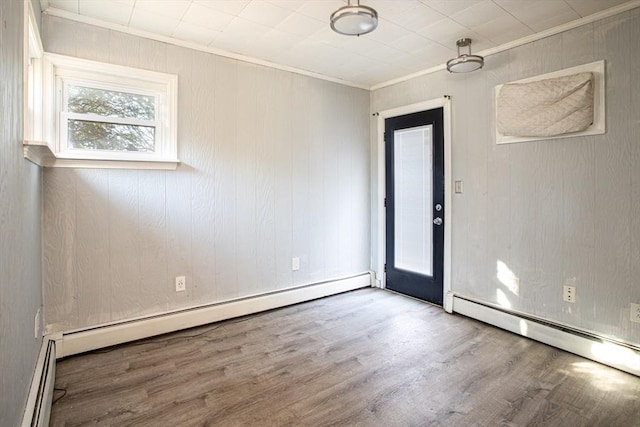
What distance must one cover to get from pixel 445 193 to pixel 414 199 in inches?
16.0

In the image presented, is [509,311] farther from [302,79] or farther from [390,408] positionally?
[302,79]

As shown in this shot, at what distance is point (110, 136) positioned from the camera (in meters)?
2.70

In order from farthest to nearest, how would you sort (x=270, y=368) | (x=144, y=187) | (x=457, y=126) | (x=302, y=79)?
(x=302, y=79) → (x=457, y=126) → (x=144, y=187) → (x=270, y=368)

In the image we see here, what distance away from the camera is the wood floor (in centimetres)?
189

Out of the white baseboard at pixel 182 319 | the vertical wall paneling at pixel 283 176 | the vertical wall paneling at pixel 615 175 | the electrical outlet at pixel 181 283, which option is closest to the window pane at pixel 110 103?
the vertical wall paneling at pixel 283 176

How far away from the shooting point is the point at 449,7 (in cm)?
242

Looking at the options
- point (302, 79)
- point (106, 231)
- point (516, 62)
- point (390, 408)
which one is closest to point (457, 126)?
point (516, 62)

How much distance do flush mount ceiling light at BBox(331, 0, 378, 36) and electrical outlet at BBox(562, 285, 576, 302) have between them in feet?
7.92

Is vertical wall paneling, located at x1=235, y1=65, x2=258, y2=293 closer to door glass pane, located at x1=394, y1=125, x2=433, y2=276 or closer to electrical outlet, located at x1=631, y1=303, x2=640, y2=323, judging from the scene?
door glass pane, located at x1=394, y1=125, x2=433, y2=276

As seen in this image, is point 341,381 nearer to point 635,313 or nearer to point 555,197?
point 635,313

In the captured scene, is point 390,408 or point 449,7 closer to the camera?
point 390,408

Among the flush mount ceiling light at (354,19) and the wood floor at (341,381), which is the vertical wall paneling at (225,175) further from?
the flush mount ceiling light at (354,19)

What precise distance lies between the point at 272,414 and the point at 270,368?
19.1 inches

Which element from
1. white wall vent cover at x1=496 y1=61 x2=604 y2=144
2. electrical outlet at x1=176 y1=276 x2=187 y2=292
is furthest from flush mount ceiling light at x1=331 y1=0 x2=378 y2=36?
electrical outlet at x1=176 y1=276 x2=187 y2=292
